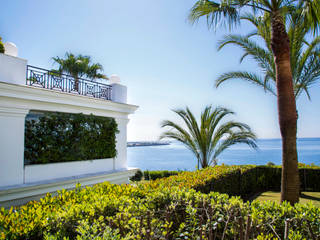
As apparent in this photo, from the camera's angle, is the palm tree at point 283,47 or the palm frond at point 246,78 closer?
the palm tree at point 283,47

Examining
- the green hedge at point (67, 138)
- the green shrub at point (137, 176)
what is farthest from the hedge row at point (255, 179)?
the green shrub at point (137, 176)

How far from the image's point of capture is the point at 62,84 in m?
8.98

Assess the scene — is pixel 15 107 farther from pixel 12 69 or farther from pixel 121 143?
pixel 121 143

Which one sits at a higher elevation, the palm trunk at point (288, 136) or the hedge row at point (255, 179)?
the palm trunk at point (288, 136)

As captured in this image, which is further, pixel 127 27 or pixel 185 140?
pixel 185 140

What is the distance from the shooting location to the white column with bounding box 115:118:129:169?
1108 cm

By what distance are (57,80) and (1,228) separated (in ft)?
23.8

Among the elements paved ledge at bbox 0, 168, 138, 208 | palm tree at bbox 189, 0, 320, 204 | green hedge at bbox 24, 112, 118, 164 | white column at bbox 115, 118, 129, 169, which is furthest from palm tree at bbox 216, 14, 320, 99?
paved ledge at bbox 0, 168, 138, 208

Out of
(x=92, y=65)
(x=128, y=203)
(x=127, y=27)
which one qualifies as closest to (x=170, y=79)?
(x=92, y=65)

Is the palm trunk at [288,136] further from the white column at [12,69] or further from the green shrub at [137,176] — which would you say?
the green shrub at [137,176]

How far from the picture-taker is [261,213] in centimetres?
289

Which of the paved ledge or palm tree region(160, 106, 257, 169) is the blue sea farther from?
the paved ledge

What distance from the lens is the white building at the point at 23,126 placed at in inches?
276

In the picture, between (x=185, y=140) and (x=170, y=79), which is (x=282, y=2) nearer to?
(x=185, y=140)
